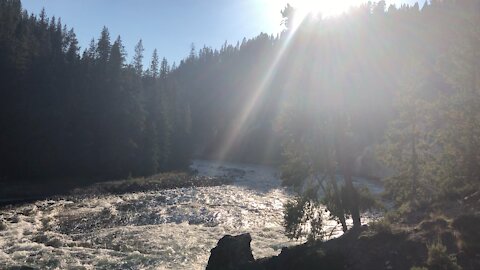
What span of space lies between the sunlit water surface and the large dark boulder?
10.7 feet

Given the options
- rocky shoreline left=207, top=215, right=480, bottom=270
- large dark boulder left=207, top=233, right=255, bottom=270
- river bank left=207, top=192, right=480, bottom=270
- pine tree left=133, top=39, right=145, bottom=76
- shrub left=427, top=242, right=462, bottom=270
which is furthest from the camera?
pine tree left=133, top=39, right=145, bottom=76

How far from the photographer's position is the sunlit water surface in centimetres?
2213

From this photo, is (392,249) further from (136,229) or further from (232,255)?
(136,229)

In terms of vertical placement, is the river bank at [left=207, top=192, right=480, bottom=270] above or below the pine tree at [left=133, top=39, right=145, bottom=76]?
below

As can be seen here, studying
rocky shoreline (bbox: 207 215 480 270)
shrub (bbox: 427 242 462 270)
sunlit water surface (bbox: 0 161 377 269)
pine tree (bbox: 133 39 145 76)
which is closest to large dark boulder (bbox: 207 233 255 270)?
rocky shoreline (bbox: 207 215 480 270)

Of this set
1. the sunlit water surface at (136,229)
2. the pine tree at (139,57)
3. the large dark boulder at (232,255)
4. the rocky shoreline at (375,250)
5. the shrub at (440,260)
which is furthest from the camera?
the pine tree at (139,57)

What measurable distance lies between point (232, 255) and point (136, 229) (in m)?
13.3

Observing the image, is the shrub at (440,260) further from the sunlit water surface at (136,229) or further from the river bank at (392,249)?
the sunlit water surface at (136,229)

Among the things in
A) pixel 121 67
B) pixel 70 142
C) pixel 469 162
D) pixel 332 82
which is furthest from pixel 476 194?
pixel 121 67

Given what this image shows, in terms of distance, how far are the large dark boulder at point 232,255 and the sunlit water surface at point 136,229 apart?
129 inches

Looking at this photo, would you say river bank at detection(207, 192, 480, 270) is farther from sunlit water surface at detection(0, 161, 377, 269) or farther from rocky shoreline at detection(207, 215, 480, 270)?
sunlit water surface at detection(0, 161, 377, 269)

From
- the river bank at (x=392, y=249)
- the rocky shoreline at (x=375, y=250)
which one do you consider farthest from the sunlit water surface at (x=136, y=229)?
the river bank at (x=392, y=249)

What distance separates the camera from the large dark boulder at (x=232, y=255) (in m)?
18.2

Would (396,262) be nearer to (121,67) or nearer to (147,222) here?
(147,222)
